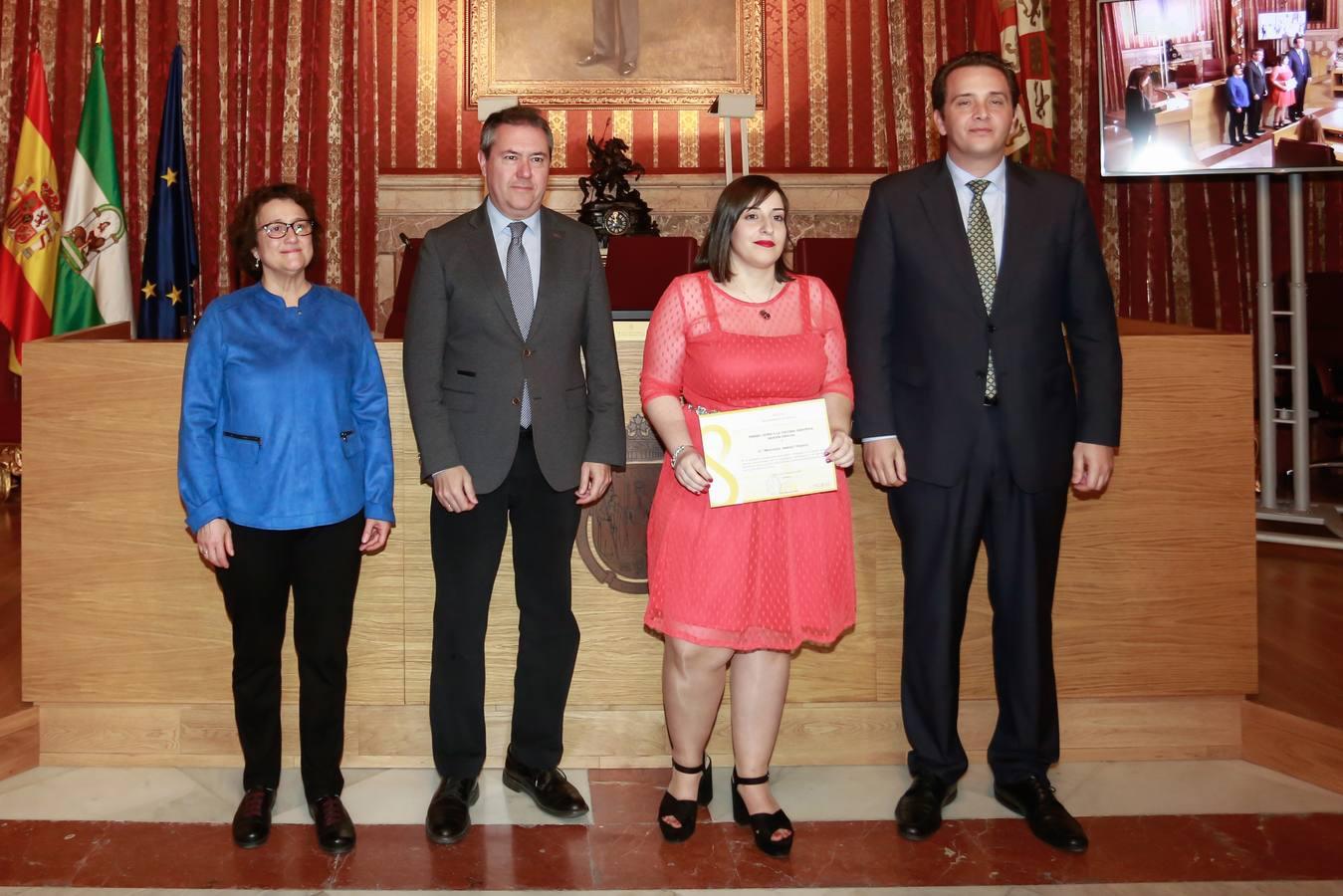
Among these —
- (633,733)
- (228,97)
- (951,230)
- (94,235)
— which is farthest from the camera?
(228,97)

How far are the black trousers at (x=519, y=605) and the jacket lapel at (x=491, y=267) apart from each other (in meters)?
0.28

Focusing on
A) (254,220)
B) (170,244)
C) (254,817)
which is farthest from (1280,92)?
(254,817)

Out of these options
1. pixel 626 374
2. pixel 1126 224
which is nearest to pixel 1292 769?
pixel 626 374

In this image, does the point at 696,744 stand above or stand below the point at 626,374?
below

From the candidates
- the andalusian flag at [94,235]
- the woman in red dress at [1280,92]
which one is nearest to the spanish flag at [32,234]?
the andalusian flag at [94,235]

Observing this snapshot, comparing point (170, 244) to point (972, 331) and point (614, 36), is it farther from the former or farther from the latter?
point (972, 331)

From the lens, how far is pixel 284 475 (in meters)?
2.52

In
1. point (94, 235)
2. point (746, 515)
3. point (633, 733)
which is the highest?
point (94, 235)

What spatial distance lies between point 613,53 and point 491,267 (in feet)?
16.1

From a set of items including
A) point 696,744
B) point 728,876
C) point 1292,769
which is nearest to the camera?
point 728,876

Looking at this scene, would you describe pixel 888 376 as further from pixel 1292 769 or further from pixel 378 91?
pixel 378 91

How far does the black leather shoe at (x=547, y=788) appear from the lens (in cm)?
276

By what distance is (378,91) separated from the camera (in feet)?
23.4

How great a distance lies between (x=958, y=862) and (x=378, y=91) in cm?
598
